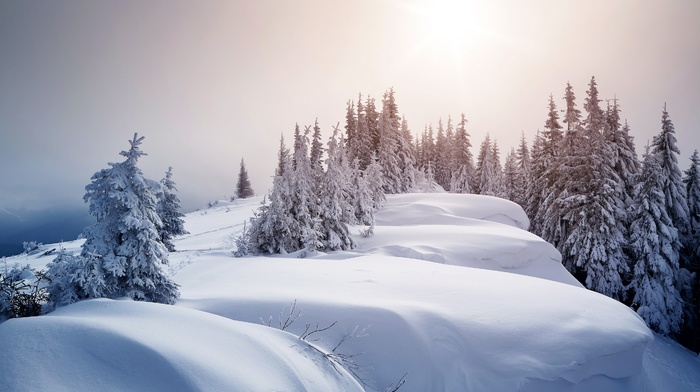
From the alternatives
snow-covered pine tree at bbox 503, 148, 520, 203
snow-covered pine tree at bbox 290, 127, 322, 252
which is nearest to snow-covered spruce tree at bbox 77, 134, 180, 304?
snow-covered pine tree at bbox 290, 127, 322, 252

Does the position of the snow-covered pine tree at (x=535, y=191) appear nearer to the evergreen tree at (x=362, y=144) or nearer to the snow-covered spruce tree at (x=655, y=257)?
the snow-covered spruce tree at (x=655, y=257)

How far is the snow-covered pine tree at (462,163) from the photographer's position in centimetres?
5325

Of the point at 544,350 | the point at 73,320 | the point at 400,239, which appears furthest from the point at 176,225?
the point at 544,350

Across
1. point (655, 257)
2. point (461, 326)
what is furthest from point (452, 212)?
point (461, 326)

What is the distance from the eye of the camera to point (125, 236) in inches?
282

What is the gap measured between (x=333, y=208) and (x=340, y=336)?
12415mm

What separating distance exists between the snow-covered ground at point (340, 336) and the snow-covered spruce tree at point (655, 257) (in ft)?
33.3

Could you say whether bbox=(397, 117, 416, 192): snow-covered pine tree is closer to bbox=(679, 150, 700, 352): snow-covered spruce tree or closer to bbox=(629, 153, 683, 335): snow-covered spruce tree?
bbox=(629, 153, 683, 335): snow-covered spruce tree

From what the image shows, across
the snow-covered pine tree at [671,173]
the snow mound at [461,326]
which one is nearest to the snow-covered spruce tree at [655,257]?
the snow-covered pine tree at [671,173]

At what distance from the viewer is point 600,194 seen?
23391 millimetres

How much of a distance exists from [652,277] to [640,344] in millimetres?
18413

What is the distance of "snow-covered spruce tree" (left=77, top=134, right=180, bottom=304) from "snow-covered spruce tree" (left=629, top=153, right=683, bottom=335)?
2472cm

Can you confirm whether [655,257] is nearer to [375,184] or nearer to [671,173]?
[671,173]

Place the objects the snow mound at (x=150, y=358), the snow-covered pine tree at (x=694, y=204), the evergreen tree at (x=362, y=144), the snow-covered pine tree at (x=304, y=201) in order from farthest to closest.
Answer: the evergreen tree at (x=362, y=144) → the snow-covered pine tree at (x=694, y=204) → the snow-covered pine tree at (x=304, y=201) → the snow mound at (x=150, y=358)
